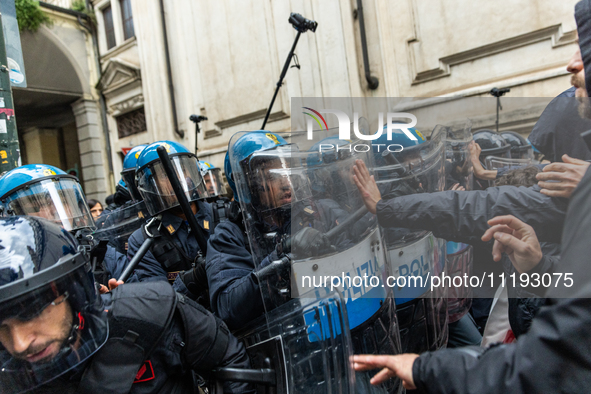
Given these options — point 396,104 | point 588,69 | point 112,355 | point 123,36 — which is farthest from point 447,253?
point 123,36

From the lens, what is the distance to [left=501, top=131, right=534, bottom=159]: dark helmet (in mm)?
1461

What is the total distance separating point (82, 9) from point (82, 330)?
12.9m

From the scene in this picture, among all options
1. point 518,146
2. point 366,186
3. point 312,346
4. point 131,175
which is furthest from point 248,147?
point 131,175

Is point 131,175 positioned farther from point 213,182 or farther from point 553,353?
point 553,353

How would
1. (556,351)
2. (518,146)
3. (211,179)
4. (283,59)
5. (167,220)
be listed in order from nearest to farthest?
(556,351) → (518,146) → (167,220) → (211,179) → (283,59)

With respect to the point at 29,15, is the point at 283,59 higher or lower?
lower

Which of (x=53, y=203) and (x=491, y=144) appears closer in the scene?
(x=491, y=144)

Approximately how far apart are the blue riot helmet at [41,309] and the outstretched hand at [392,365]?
73cm

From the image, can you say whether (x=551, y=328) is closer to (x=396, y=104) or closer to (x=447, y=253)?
(x=447, y=253)

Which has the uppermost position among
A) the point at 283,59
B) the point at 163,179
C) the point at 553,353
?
the point at 283,59

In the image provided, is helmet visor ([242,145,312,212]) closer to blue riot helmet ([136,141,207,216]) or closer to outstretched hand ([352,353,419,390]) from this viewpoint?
outstretched hand ([352,353,419,390])

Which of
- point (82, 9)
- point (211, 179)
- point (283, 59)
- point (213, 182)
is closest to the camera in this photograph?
point (211, 179)

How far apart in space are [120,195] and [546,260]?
12.8ft

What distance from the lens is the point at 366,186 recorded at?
1340mm
